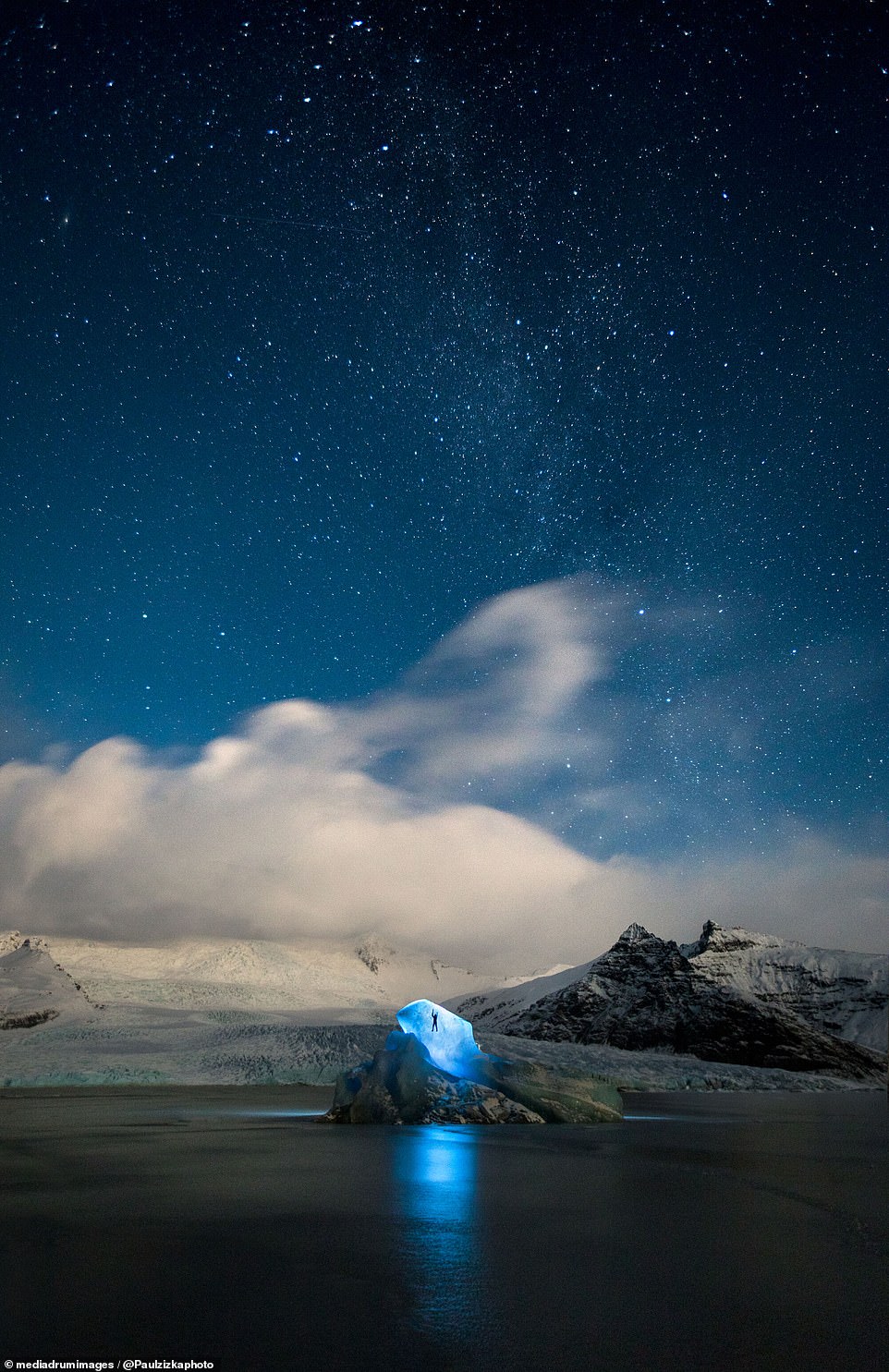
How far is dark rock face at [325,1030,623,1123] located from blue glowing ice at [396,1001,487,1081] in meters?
0.45

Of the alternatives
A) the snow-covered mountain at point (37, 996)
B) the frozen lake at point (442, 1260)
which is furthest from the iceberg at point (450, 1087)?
the snow-covered mountain at point (37, 996)

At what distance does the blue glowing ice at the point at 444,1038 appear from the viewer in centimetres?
3356

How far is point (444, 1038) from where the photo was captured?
34.5 metres

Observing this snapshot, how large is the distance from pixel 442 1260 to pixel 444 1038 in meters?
Result: 27.2

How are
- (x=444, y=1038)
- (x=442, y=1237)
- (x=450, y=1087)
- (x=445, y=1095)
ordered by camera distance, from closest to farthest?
(x=442, y=1237)
(x=445, y=1095)
(x=450, y=1087)
(x=444, y=1038)

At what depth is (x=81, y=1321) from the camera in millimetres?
6426

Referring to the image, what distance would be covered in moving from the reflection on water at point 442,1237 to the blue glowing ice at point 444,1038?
526 inches

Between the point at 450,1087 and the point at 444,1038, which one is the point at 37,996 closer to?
the point at 444,1038

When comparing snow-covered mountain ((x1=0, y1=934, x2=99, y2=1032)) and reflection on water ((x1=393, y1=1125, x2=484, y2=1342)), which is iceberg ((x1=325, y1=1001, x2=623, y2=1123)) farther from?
snow-covered mountain ((x1=0, y1=934, x2=99, y2=1032))

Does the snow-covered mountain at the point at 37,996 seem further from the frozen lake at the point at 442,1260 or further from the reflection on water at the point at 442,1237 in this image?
the reflection on water at the point at 442,1237

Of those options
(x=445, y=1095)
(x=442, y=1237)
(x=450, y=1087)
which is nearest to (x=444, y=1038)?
(x=450, y=1087)

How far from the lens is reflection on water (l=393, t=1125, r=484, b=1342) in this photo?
676cm

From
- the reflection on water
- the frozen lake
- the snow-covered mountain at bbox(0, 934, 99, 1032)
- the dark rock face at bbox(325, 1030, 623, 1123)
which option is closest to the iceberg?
the dark rock face at bbox(325, 1030, 623, 1123)

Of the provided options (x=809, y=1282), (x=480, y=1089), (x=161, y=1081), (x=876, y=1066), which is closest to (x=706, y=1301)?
(x=809, y=1282)
